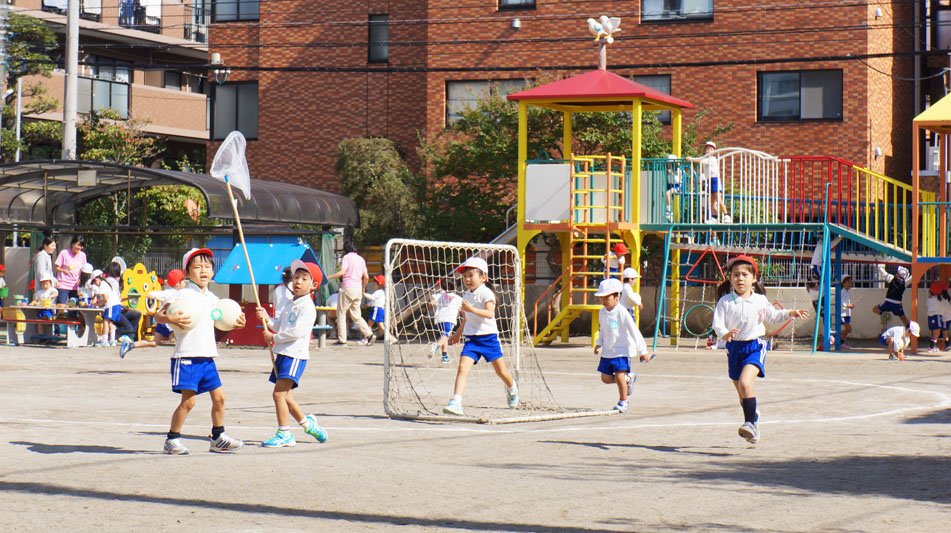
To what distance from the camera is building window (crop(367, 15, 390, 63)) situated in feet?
130

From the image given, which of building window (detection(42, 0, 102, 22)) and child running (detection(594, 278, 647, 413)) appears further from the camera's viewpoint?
building window (detection(42, 0, 102, 22))

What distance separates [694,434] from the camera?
12.0 m

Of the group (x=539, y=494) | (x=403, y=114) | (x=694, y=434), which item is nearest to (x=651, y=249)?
(x=403, y=114)

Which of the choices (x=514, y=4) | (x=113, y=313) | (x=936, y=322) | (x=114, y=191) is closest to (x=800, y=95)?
(x=514, y=4)

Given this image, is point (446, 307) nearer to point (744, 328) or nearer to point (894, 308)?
point (894, 308)

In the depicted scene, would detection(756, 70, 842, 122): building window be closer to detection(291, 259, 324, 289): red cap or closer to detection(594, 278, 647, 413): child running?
detection(594, 278, 647, 413): child running

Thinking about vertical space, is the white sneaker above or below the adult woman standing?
below

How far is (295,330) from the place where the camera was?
10648 millimetres

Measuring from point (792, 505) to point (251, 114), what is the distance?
35.2 metres

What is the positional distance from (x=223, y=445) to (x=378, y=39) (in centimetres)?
3040

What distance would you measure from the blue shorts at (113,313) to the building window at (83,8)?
27.4 meters

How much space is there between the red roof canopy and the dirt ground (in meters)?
10.0

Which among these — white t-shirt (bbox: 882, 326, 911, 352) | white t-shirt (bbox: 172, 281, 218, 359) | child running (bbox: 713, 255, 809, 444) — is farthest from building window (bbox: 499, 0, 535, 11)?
white t-shirt (bbox: 172, 281, 218, 359)

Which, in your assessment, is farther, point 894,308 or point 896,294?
point 896,294
